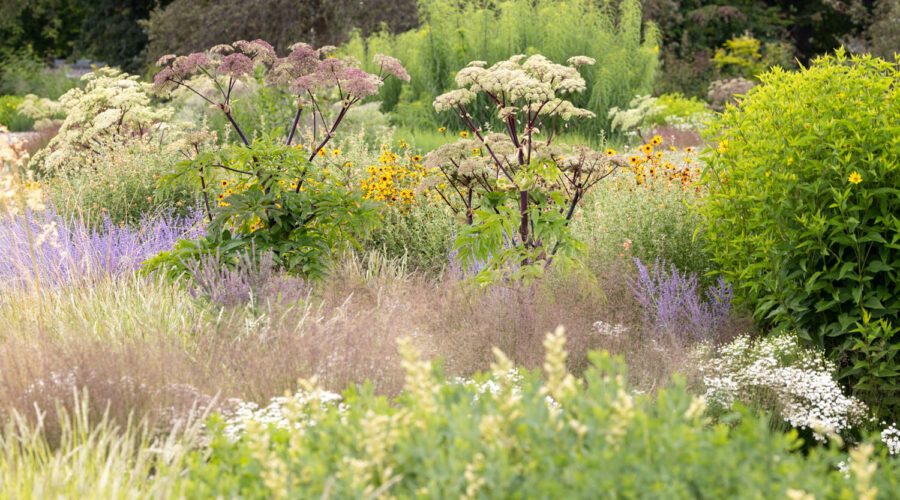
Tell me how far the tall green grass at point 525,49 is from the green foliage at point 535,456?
31.0ft

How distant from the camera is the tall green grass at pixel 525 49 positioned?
1181 centimetres

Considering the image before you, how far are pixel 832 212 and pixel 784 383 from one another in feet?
2.78

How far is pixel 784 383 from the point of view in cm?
394

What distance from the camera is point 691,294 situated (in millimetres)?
4551

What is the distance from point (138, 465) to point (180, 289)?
2.43 metres

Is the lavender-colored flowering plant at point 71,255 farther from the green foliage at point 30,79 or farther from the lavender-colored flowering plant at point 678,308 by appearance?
the green foliage at point 30,79

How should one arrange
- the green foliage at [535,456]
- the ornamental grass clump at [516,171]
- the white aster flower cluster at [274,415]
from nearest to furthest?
the green foliage at [535,456] → the white aster flower cluster at [274,415] → the ornamental grass clump at [516,171]

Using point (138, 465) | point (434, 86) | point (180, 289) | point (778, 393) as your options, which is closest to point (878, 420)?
point (778, 393)

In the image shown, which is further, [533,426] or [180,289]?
[180,289]

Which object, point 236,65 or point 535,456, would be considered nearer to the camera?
point 535,456

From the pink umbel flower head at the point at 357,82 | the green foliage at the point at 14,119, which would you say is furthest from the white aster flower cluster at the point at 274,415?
the green foliage at the point at 14,119

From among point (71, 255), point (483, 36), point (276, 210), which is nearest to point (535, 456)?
point (276, 210)

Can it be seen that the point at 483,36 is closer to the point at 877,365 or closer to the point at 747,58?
the point at 877,365

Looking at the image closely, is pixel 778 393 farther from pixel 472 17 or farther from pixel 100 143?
pixel 472 17
